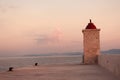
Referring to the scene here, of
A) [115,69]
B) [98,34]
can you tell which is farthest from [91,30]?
[115,69]

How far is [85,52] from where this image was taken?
24.2 m

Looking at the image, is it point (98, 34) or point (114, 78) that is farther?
point (98, 34)

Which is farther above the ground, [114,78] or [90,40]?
[90,40]

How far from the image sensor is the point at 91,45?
79.3ft

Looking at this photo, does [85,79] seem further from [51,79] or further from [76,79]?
[51,79]

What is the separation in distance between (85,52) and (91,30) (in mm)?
1748

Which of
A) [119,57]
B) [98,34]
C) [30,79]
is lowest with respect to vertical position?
[30,79]

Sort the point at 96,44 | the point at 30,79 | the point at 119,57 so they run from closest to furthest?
the point at 119,57, the point at 30,79, the point at 96,44

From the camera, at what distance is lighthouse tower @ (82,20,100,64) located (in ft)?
79.1

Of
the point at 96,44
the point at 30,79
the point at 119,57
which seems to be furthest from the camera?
the point at 96,44

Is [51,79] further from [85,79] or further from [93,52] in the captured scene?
[93,52]

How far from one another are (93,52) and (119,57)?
12101mm

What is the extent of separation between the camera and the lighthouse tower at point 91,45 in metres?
24.1

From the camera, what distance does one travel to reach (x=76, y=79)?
12625 millimetres
